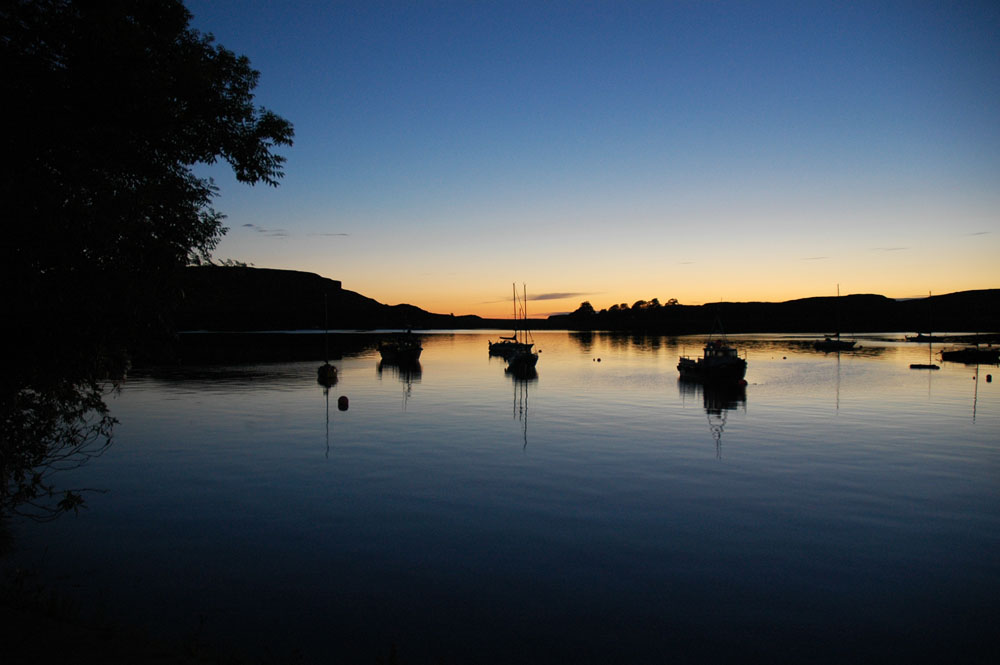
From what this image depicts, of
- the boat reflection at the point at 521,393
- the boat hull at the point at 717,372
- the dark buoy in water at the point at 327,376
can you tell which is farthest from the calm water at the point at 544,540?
the boat hull at the point at 717,372

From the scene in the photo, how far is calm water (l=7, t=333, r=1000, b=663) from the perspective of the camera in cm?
1159

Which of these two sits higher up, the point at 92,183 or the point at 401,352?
the point at 92,183

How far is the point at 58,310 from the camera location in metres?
9.73

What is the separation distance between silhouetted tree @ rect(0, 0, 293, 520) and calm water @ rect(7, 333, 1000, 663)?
206 inches

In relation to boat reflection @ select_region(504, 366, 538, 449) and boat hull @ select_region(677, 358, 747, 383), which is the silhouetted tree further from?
boat hull @ select_region(677, 358, 747, 383)

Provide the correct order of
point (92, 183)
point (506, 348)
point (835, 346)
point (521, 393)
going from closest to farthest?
point (92, 183) → point (521, 393) → point (506, 348) → point (835, 346)

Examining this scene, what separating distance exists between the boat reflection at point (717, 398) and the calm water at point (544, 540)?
961 millimetres

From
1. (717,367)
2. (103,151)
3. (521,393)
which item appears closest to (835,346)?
(717,367)

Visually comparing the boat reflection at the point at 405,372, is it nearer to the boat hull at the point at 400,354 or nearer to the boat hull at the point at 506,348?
the boat hull at the point at 400,354

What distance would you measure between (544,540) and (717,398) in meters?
41.7

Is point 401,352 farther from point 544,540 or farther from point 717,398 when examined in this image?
point 544,540

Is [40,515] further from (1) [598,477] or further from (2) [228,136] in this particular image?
(1) [598,477]

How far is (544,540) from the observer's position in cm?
1664

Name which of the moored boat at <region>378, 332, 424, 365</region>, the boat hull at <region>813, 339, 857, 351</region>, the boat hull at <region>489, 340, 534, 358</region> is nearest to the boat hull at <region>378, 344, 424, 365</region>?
the moored boat at <region>378, 332, 424, 365</region>
